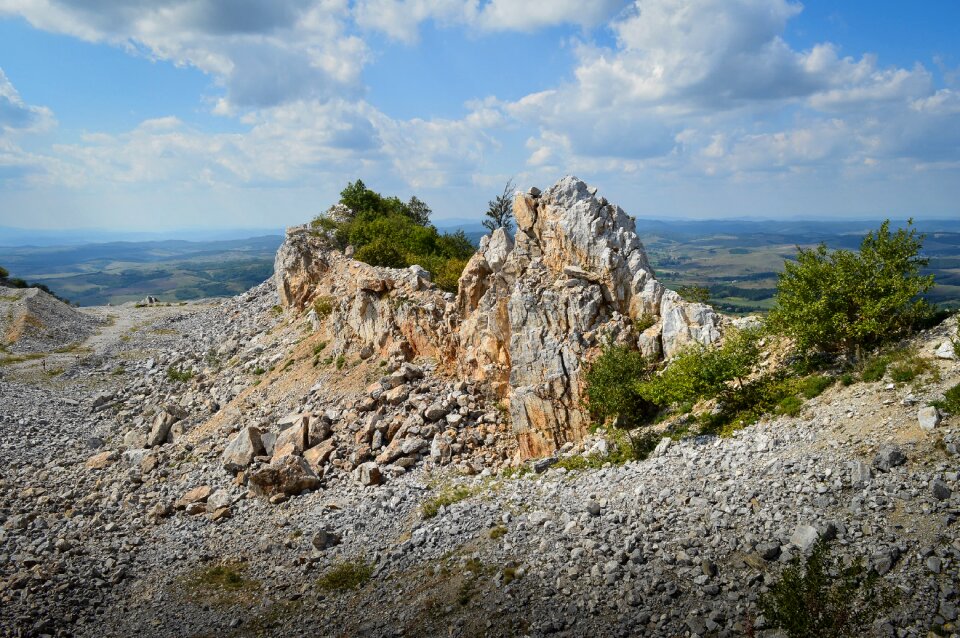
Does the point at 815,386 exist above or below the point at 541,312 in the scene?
below

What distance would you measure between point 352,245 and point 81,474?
106ft

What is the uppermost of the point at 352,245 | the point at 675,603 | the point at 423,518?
the point at 352,245

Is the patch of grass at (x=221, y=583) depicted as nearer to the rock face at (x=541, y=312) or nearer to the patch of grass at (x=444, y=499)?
the patch of grass at (x=444, y=499)

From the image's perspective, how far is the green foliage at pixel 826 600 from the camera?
12.4 m

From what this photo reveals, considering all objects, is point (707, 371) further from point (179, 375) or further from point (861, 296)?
point (179, 375)

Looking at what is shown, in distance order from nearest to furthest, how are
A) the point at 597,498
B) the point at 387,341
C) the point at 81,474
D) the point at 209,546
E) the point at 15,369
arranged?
the point at 597,498
the point at 209,546
the point at 81,474
the point at 387,341
the point at 15,369

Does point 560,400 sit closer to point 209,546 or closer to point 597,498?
point 597,498

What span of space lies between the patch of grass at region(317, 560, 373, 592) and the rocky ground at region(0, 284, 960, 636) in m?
0.31

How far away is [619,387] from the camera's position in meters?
26.2

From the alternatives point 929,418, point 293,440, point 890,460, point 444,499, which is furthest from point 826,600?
point 293,440

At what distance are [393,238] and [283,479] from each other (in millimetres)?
30401

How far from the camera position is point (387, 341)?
3919 cm

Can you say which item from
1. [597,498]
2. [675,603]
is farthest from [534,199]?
[675,603]

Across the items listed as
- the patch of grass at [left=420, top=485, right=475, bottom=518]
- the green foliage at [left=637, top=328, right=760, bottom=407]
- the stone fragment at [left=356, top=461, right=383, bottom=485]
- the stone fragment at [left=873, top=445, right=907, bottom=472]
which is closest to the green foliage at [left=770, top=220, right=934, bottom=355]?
the green foliage at [left=637, top=328, right=760, bottom=407]
